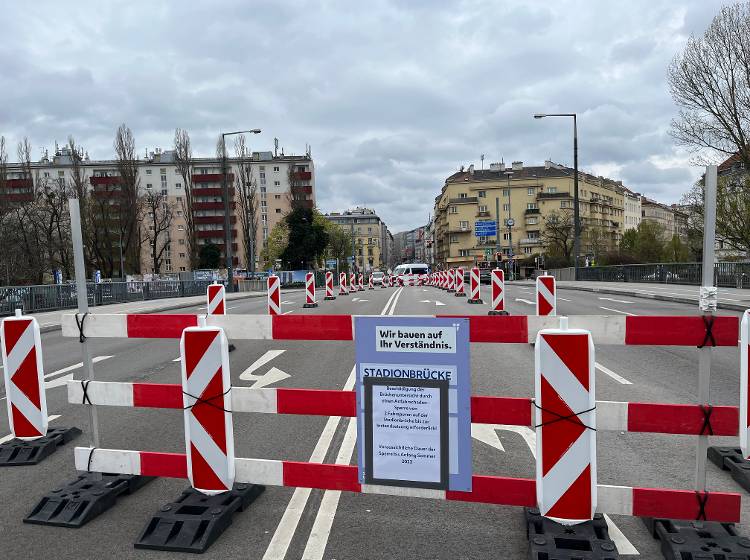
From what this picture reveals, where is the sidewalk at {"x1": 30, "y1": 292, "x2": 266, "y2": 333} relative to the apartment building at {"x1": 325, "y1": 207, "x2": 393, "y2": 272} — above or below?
below

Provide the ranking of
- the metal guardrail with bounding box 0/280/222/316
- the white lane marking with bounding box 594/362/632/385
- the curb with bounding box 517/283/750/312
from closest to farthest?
1. the white lane marking with bounding box 594/362/632/385
2. the curb with bounding box 517/283/750/312
3. the metal guardrail with bounding box 0/280/222/316

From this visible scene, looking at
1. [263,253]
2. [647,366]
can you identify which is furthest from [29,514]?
[263,253]

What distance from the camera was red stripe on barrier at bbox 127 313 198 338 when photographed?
379 centimetres

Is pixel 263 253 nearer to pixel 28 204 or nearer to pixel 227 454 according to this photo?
pixel 28 204

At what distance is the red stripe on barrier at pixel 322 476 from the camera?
343cm

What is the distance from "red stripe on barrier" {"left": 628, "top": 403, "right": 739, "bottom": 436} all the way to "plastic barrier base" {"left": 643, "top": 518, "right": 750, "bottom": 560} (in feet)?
1.74

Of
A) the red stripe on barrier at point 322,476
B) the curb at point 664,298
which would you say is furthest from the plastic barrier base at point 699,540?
the curb at point 664,298

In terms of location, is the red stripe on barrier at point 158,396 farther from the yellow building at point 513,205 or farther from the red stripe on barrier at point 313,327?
the yellow building at point 513,205

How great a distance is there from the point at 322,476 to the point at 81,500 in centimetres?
171

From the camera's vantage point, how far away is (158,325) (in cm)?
386

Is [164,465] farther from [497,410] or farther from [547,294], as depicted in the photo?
[547,294]

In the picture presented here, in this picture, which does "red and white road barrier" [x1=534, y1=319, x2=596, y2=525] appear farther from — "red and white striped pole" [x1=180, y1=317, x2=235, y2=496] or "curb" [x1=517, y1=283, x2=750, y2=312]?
"curb" [x1=517, y1=283, x2=750, y2=312]

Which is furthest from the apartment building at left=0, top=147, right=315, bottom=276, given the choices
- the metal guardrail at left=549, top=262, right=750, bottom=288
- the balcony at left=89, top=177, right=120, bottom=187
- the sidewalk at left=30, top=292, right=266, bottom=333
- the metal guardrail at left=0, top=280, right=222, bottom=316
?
the sidewalk at left=30, top=292, right=266, bottom=333

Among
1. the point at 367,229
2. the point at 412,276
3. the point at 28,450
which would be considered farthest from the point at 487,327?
the point at 367,229
